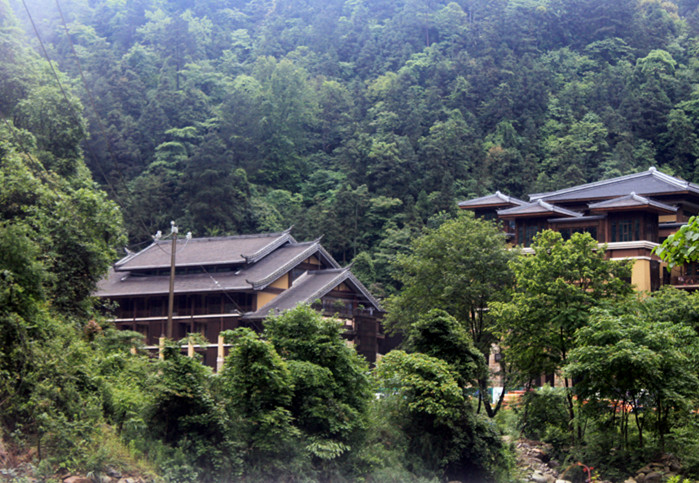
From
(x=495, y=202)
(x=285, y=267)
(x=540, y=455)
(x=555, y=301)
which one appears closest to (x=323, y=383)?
(x=555, y=301)

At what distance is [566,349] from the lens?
2134 cm

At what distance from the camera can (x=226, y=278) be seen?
36.8m

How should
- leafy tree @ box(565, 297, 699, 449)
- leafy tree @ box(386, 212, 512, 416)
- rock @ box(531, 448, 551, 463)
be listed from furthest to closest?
1. leafy tree @ box(386, 212, 512, 416)
2. rock @ box(531, 448, 551, 463)
3. leafy tree @ box(565, 297, 699, 449)

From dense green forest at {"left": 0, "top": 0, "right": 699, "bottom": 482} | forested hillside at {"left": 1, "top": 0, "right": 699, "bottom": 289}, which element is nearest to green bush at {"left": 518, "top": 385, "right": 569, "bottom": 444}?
dense green forest at {"left": 0, "top": 0, "right": 699, "bottom": 482}

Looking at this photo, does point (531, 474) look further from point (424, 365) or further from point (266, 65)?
point (266, 65)

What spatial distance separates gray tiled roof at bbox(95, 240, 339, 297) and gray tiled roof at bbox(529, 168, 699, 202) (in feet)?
47.9

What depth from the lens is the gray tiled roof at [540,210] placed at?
40031mm

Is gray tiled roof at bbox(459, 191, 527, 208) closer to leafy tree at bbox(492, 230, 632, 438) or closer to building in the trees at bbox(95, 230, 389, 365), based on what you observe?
building in the trees at bbox(95, 230, 389, 365)

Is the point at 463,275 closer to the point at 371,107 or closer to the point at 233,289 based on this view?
the point at 233,289

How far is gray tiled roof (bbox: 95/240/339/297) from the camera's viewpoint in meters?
35.6

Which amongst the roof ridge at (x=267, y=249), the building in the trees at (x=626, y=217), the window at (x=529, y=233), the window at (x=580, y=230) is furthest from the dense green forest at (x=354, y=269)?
the window at (x=580, y=230)

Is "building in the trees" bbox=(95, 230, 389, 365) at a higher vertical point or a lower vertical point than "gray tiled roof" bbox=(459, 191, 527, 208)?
lower

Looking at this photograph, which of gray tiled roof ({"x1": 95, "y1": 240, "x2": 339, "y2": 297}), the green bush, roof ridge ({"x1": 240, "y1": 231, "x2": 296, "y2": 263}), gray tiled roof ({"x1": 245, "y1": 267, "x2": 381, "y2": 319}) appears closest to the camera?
the green bush

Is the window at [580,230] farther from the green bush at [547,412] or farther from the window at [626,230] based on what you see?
the green bush at [547,412]
